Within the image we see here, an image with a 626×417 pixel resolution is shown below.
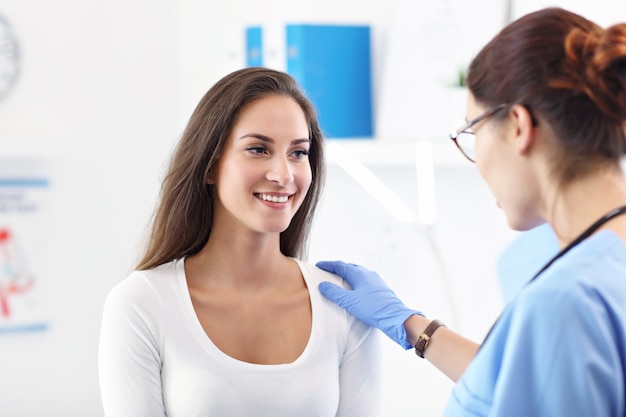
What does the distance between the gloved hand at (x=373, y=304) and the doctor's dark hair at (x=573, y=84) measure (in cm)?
64

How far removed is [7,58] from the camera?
2.73 metres

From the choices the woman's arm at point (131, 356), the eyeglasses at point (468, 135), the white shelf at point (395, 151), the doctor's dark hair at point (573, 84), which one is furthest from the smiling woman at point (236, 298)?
the white shelf at point (395, 151)

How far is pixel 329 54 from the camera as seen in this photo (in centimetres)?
263

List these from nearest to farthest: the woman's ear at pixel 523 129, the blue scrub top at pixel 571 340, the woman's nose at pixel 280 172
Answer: the blue scrub top at pixel 571 340 → the woman's ear at pixel 523 129 → the woman's nose at pixel 280 172

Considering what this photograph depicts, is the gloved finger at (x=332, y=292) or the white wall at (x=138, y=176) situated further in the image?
the white wall at (x=138, y=176)

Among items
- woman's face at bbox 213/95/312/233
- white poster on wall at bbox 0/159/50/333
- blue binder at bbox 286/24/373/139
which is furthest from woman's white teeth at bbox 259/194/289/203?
white poster on wall at bbox 0/159/50/333

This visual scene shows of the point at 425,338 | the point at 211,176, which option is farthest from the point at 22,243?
the point at 425,338

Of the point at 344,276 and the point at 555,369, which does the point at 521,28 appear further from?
the point at 344,276

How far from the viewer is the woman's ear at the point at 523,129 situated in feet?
3.53

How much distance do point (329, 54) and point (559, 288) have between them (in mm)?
1766

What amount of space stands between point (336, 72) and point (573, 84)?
1.64 metres

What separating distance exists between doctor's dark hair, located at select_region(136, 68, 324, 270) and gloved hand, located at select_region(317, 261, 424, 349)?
0.30 meters

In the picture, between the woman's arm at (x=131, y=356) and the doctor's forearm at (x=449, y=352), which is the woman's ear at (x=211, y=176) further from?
the doctor's forearm at (x=449, y=352)

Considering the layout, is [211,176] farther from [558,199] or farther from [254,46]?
[254,46]
